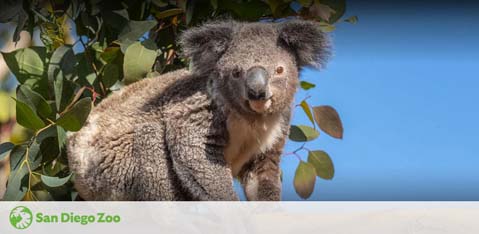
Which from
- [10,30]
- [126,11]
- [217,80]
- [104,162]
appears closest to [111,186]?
[104,162]

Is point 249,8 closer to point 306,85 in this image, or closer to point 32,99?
point 306,85

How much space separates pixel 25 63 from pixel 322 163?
4.98ft

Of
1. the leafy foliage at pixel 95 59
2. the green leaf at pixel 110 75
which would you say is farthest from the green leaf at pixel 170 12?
the green leaf at pixel 110 75

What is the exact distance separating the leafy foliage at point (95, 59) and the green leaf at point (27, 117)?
5 centimetres

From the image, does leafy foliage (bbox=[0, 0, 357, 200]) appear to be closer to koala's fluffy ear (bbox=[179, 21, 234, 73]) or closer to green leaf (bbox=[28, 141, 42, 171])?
green leaf (bbox=[28, 141, 42, 171])

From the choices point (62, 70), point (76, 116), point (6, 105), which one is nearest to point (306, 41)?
point (76, 116)

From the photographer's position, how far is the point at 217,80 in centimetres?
285

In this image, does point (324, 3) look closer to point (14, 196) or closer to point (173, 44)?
point (173, 44)

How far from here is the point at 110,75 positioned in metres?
3.20

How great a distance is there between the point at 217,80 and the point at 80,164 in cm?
72

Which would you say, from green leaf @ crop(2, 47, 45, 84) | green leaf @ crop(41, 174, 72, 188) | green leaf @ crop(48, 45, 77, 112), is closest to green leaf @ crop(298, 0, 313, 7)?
green leaf @ crop(48, 45, 77, 112)
